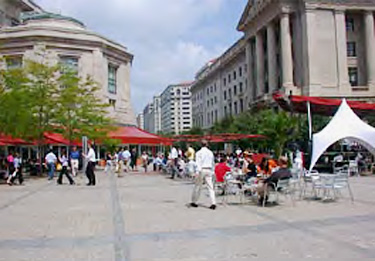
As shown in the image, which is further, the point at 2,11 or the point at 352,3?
the point at 352,3

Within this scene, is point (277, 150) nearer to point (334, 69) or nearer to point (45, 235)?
point (45, 235)

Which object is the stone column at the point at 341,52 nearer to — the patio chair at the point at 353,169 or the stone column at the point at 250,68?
the stone column at the point at 250,68

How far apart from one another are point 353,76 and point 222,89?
40.0m

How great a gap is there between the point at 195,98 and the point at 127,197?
10288 cm

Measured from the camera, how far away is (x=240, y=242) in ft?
→ 23.0

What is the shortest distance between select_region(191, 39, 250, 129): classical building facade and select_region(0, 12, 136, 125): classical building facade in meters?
24.8

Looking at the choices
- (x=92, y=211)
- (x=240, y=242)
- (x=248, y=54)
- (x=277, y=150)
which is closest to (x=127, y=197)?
(x=92, y=211)

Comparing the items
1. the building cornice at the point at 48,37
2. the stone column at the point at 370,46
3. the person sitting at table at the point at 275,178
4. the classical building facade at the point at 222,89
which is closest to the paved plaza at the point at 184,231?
the person sitting at table at the point at 275,178

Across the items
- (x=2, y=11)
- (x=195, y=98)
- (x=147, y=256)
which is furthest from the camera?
(x=195, y=98)

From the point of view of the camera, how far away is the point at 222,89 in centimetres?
9056

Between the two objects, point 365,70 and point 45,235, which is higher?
point 365,70

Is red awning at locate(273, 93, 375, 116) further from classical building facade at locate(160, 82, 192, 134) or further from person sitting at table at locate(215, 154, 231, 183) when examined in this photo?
classical building facade at locate(160, 82, 192, 134)

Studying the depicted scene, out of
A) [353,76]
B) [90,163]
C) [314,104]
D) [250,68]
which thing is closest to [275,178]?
[90,163]

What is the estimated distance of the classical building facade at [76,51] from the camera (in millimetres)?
43094
